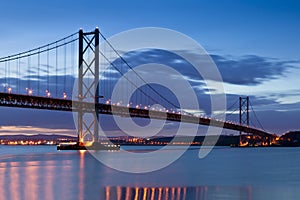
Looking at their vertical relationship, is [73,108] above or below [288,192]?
above

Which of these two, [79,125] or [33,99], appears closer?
[33,99]

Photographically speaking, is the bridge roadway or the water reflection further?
the bridge roadway

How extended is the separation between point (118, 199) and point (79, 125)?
34000mm

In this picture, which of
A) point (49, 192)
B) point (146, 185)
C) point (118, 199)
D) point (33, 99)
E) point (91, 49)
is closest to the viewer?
point (118, 199)

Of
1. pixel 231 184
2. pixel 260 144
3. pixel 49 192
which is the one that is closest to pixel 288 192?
pixel 231 184

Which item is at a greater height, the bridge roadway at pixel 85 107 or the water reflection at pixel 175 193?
the bridge roadway at pixel 85 107

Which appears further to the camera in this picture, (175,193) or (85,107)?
(85,107)

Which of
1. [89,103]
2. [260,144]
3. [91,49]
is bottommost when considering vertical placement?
[260,144]

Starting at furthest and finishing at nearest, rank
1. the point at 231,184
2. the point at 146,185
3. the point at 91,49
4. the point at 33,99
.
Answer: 1. the point at 91,49
2. the point at 33,99
3. the point at 231,184
4. the point at 146,185

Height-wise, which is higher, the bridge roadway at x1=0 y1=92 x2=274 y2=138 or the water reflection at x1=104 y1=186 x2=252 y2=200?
the bridge roadway at x1=0 y1=92 x2=274 y2=138

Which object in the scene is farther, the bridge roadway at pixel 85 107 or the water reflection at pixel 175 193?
the bridge roadway at pixel 85 107

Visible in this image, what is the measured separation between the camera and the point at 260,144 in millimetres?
103312

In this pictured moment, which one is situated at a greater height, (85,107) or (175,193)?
(85,107)

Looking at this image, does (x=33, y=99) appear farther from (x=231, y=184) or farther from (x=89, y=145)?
(x=231, y=184)
